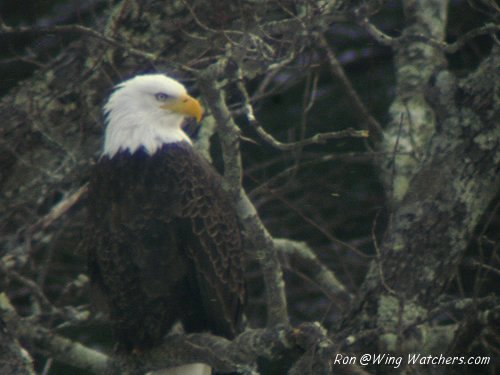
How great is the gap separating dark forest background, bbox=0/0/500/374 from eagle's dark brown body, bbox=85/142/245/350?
15cm

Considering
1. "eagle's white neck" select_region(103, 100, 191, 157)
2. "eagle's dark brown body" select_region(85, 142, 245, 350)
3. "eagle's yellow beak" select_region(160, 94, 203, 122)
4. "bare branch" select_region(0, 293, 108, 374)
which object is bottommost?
"bare branch" select_region(0, 293, 108, 374)

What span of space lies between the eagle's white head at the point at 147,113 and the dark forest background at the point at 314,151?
0.09 m

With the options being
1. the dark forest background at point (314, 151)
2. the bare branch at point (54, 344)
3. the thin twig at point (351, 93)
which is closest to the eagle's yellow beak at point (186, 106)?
the dark forest background at point (314, 151)

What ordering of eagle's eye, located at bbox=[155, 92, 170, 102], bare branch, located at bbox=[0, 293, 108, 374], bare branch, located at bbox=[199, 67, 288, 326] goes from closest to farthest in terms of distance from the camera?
bare branch, located at bbox=[199, 67, 288, 326] → bare branch, located at bbox=[0, 293, 108, 374] → eagle's eye, located at bbox=[155, 92, 170, 102]

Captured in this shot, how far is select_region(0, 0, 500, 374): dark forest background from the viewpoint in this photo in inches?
154

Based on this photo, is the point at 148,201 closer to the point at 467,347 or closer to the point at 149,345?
the point at 149,345

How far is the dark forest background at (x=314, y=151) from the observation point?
3.91 m

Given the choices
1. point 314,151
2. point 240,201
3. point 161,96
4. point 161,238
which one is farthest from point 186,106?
point 314,151

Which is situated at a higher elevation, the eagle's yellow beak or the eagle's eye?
the eagle's eye

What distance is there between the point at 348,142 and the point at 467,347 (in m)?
3.04

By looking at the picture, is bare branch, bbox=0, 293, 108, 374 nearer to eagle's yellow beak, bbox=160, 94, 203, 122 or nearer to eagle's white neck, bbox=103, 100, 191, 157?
eagle's white neck, bbox=103, 100, 191, 157

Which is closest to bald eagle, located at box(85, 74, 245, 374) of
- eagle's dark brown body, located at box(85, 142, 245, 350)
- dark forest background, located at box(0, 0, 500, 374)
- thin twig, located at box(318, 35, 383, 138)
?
eagle's dark brown body, located at box(85, 142, 245, 350)

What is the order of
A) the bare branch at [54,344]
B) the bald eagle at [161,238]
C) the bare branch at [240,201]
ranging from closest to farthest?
the bare branch at [240,201] → the bare branch at [54,344] → the bald eagle at [161,238]

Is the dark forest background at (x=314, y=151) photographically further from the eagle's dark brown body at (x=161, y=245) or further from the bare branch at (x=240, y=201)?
the eagle's dark brown body at (x=161, y=245)
